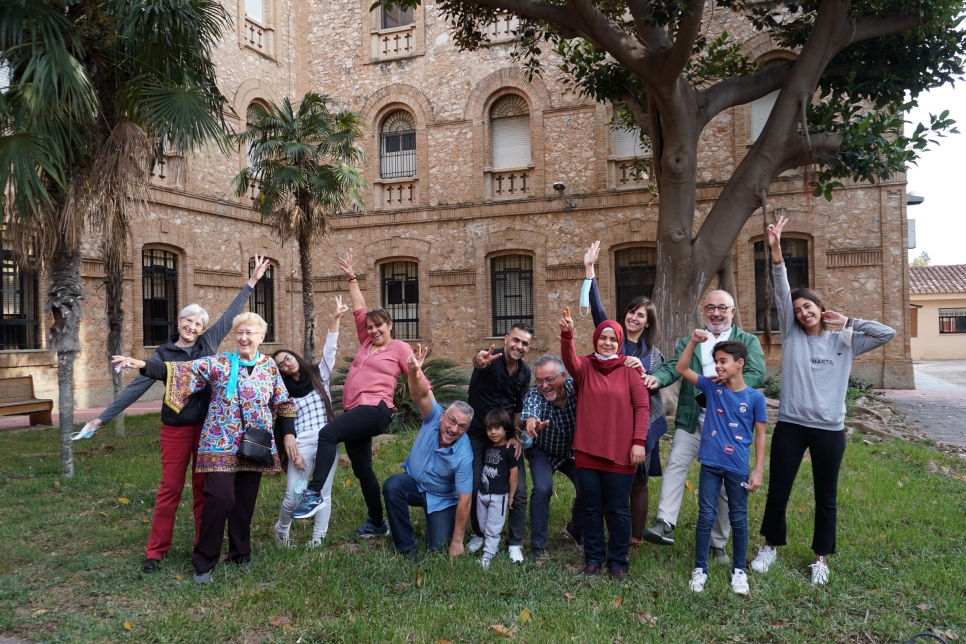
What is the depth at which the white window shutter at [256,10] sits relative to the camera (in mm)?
19152

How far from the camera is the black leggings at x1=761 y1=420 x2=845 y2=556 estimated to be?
4660mm

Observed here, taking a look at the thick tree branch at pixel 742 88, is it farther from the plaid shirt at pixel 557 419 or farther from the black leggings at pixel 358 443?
the black leggings at pixel 358 443

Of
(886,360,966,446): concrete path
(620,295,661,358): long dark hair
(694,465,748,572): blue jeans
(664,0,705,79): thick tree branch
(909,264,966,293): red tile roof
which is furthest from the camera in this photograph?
(909,264,966,293): red tile roof

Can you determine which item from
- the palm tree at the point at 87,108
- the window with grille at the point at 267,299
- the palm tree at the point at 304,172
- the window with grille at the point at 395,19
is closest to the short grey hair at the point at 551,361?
the palm tree at the point at 87,108

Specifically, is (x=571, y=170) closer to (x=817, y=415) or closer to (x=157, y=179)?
(x=157, y=179)

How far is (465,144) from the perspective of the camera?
19.1 m

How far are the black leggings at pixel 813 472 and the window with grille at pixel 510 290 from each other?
14.2m

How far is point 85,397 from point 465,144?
10998mm

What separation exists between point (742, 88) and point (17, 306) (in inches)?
556

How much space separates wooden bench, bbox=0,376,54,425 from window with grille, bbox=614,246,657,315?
1286 centimetres

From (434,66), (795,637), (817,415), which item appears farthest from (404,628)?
(434,66)

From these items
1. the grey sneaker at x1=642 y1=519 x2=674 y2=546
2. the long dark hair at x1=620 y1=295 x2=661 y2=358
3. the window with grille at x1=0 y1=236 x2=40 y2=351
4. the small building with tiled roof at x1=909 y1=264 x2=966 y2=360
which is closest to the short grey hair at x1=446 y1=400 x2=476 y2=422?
the long dark hair at x1=620 y1=295 x2=661 y2=358

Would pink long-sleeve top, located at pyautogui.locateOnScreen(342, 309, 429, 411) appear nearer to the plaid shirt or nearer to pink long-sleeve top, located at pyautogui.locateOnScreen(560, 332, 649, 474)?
the plaid shirt

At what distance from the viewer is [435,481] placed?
5.21 m
